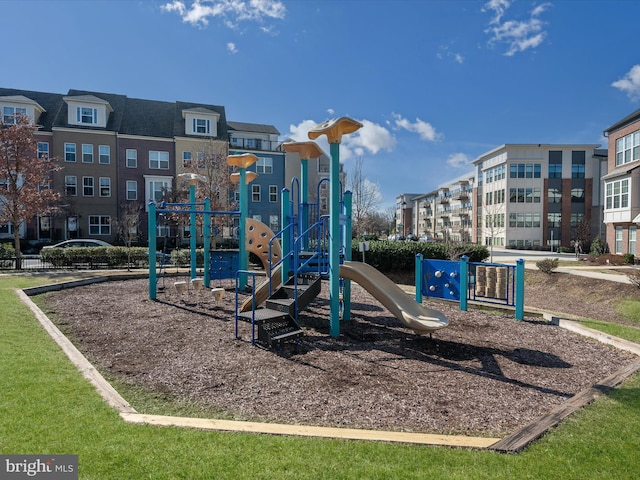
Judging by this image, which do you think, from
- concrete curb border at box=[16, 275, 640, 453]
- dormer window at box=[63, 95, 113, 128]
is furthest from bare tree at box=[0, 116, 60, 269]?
concrete curb border at box=[16, 275, 640, 453]

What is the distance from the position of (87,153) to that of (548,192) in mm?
53656

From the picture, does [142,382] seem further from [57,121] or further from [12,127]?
[57,121]

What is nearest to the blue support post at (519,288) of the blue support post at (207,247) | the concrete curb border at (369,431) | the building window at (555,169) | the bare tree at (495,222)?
the concrete curb border at (369,431)

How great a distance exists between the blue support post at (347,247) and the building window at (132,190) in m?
32.5

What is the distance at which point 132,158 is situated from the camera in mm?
36344

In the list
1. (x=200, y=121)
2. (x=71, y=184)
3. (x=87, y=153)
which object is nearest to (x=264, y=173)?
(x=200, y=121)

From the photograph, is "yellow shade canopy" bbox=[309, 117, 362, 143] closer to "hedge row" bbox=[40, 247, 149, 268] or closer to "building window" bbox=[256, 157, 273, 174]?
"hedge row" bbox=[40, 247, 149, 268]

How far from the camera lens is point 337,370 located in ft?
19.9

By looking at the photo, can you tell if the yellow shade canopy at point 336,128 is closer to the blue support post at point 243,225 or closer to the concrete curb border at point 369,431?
the blue support post at point 243,225

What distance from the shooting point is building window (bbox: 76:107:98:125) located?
3488cm

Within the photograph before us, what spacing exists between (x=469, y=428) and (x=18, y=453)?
433 centimetres

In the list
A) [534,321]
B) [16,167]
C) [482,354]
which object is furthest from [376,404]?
[16,167]

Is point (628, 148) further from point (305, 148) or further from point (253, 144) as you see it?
point (253, 144)

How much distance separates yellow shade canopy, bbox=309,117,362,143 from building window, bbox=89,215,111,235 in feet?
111
